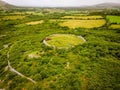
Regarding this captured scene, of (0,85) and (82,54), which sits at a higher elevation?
(82,54)

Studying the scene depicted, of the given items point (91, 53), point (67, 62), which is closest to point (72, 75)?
point (67, 62)

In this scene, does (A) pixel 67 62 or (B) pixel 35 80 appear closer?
(B) pixel 35 80

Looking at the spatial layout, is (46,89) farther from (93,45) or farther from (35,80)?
(93,45)

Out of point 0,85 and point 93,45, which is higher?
point 93,45

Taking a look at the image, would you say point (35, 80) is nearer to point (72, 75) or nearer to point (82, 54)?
point (72, 75)

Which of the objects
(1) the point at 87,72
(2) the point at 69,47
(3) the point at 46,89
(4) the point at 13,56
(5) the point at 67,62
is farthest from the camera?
(4) the point at 13,56

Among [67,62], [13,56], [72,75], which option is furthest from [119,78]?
[13,56]

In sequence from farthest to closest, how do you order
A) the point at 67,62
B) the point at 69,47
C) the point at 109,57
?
the point at 69,47 < the point at 109,57 < the point at 67,62

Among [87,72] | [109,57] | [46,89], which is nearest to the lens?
[46,89]

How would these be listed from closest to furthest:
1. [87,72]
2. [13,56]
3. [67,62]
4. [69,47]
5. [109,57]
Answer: [87,72] < [67,62] < [109,57] < [69,47] < [13,56]
